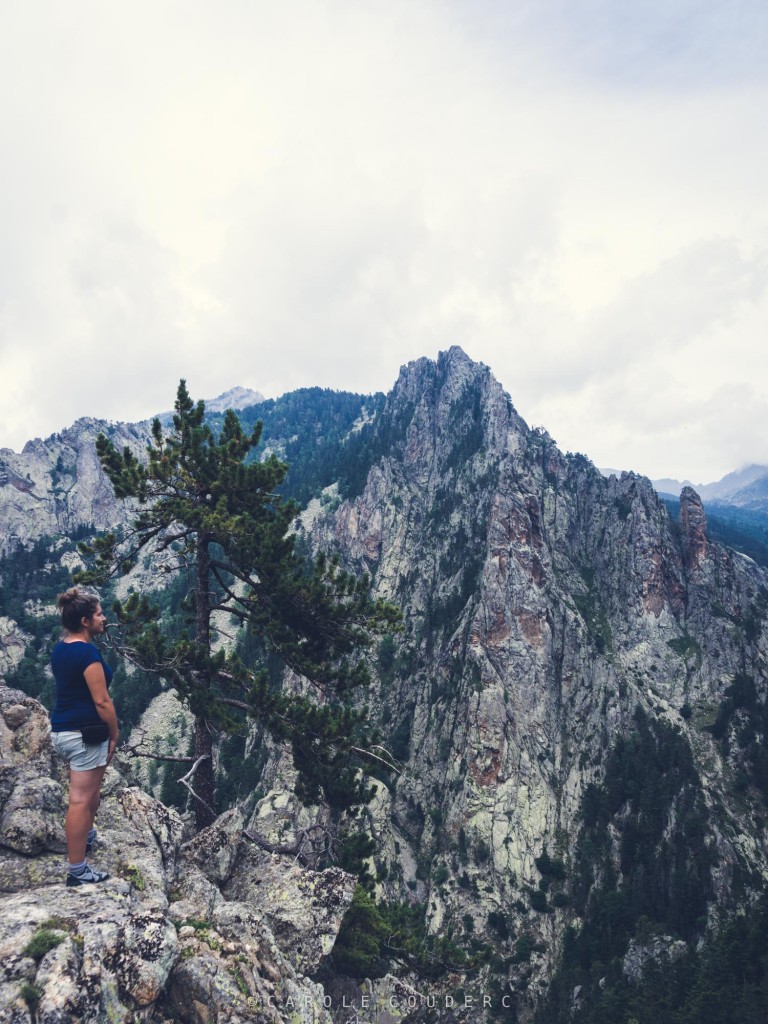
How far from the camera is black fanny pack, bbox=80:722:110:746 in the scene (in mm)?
9047

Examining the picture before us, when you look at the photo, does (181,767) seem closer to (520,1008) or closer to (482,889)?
(482,889)

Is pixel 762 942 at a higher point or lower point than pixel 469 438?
lower

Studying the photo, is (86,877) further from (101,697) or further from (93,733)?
(101,697)

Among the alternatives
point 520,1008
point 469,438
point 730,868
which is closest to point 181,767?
point 520,1008

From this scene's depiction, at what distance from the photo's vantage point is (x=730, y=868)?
90438 millimetres

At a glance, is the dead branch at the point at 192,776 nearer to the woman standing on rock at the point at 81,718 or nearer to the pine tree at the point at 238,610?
the pine tree at the point at 238,610

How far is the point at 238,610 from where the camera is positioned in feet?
64.7

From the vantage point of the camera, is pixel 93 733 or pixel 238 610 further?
pixel 238 610

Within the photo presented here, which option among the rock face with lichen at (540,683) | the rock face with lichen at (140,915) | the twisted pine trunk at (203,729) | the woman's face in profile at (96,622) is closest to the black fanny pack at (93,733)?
the woman's face in profile at (96,622)

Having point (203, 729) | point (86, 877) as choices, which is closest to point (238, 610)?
point (203, 729)

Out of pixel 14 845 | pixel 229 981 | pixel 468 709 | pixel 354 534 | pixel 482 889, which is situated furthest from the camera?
pixel 354 534

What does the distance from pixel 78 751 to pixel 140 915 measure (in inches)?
119

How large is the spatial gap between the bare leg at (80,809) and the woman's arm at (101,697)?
43 centimetres

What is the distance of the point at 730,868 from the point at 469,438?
478 ft
